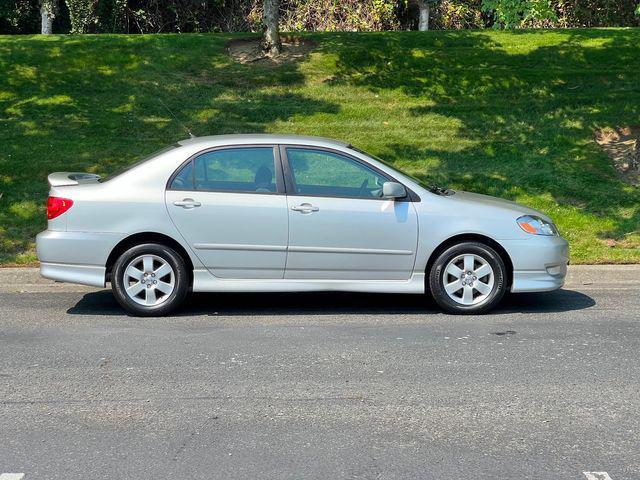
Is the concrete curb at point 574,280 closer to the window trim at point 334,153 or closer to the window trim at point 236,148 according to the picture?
the window trim at point 236,148

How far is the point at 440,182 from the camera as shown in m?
13.1

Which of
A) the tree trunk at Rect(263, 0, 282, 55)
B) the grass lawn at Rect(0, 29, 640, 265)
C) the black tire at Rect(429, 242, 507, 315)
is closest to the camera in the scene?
the black tire at Rect(429, 242, 507, 315)

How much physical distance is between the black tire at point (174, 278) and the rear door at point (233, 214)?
206mm

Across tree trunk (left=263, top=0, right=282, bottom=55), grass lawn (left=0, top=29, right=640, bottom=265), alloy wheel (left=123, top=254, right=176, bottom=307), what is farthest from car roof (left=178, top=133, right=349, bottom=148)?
tree trunk (left=263, top=0, right=282, bottom=55)

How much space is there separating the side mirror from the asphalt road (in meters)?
1.08

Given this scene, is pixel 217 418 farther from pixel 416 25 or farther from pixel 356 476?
pixel 416 25

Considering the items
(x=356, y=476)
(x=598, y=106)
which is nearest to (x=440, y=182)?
(x=598, y=106)

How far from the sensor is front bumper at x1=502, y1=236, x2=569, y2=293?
8406mm

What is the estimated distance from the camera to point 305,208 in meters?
8.27

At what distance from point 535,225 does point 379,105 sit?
7.35 m

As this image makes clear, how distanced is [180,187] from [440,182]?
5.54m

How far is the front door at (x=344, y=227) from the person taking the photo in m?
8.28

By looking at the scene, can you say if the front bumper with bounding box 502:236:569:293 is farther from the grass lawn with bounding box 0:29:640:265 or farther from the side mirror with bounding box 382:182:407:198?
the grass lawn with bounding box 0:29:640:265

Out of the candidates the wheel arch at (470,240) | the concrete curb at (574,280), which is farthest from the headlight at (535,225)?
the concrete curb at (574,280)
